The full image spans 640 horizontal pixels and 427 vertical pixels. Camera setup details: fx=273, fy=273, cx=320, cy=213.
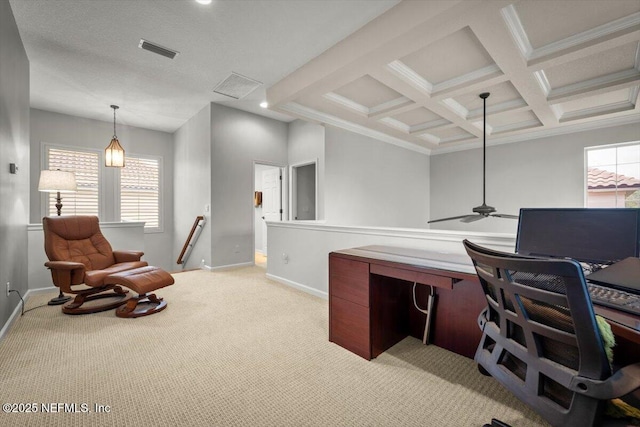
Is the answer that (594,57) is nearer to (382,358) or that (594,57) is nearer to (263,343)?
(382,358)

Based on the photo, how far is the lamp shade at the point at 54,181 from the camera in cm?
346

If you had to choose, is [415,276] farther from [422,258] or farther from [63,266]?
[63,266]

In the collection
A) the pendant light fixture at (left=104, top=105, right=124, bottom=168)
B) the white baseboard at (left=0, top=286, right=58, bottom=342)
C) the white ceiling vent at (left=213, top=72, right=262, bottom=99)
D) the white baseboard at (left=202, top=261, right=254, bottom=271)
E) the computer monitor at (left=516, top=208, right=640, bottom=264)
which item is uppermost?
the white ceiling vent at (left=213, top=72, right=262, bottom=99)

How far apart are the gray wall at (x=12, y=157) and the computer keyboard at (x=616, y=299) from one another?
3.96 meters

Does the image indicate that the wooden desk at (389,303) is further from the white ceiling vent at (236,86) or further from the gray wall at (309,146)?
the white ceiling vent at (236,86)

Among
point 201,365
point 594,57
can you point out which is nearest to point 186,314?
point 201,365

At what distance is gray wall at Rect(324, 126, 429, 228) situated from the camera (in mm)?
4996

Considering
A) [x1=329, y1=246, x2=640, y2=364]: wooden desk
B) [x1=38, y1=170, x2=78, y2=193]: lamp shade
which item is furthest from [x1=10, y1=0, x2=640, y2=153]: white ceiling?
[x1=329, y1=246, x2=640, y2=364]: wooden desk

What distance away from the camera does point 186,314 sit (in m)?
2.91

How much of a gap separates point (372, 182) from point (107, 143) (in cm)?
563

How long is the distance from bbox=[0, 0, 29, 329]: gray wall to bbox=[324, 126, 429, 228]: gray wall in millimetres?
3793

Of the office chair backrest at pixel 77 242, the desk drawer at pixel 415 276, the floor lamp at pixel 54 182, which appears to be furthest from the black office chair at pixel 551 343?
the floor lamp at pixel 54 182

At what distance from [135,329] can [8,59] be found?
8.99 feet

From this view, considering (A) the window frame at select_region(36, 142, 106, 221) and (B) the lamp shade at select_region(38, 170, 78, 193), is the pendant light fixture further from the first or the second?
(A) the window frame at select_region(36, 142, 106, 221)
